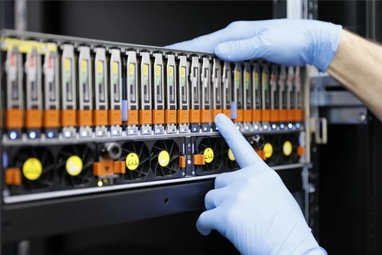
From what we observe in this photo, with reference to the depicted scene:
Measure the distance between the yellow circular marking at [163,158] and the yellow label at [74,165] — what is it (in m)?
0.22

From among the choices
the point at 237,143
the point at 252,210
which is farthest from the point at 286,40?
the point at 252,210

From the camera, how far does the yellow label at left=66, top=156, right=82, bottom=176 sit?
978 millimetres

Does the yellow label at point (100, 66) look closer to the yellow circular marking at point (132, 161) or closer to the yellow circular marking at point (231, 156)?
the yellow circular marking at point (132, 161)

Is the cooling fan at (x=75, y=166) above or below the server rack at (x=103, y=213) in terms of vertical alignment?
above

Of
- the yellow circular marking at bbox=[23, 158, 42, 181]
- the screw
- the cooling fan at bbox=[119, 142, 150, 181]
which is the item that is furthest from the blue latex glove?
the yellow circular marking at bbox=[23, 158, 42, 181]

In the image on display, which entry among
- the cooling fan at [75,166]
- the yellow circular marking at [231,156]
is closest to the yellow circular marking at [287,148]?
the yellow circular marking at [231,156]

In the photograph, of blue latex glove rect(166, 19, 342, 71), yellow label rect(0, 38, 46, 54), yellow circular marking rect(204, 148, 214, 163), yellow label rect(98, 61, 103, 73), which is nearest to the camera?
yellow label rect(0, 38, 46, 54)

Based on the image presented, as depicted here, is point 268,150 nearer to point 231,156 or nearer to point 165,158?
point 231,156

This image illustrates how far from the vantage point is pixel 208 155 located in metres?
1.24

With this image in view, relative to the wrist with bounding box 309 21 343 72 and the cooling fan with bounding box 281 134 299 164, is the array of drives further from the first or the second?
the wrist with bounding box 309 21 343 72

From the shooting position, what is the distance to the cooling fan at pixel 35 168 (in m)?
0.92

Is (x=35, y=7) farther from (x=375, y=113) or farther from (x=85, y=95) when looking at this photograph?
(x=375, y=113)

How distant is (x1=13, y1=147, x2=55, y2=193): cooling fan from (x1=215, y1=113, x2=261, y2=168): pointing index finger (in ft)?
1.60

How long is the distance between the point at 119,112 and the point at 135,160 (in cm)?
13
